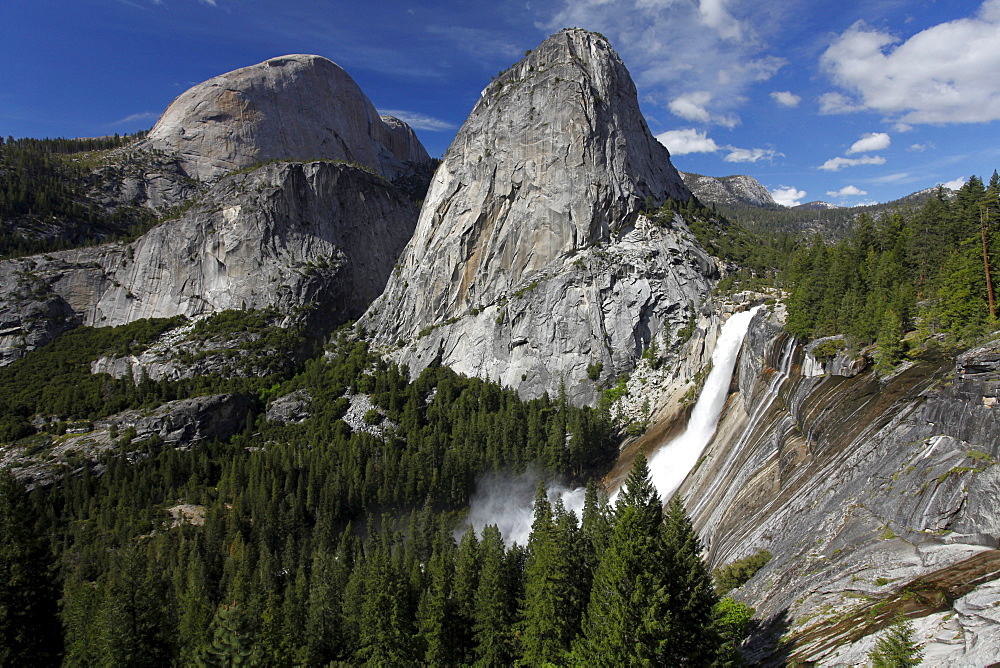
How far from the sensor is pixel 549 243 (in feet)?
286

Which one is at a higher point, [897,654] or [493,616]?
[897,654]

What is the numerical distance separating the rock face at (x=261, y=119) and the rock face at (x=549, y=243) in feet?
194

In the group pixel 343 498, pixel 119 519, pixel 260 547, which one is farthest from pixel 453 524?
pixel 119 519

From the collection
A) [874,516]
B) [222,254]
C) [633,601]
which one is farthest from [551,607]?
[222,254]

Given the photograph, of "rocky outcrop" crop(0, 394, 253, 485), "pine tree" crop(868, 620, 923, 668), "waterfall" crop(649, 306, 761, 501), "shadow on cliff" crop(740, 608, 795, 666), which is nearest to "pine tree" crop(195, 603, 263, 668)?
"shadow on cliff" crop(740, 608, 795, 666)

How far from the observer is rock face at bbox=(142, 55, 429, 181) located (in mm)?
142750

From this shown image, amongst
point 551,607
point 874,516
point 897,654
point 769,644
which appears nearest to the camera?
point 897,654

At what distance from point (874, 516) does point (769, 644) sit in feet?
22.8

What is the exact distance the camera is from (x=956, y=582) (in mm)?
15750

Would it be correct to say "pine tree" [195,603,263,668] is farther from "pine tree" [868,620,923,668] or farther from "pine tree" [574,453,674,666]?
"pine tree" [868,620,923,668]

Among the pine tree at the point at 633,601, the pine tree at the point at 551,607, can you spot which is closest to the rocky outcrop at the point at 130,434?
the pine tree at the point at 551,607

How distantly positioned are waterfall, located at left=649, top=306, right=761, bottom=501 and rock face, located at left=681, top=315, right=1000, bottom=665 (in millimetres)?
14784

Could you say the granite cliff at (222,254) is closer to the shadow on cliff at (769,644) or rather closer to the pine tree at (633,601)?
the pine tree at (633,601)

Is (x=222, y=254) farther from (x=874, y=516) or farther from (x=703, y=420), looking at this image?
(x=874, y=516)
